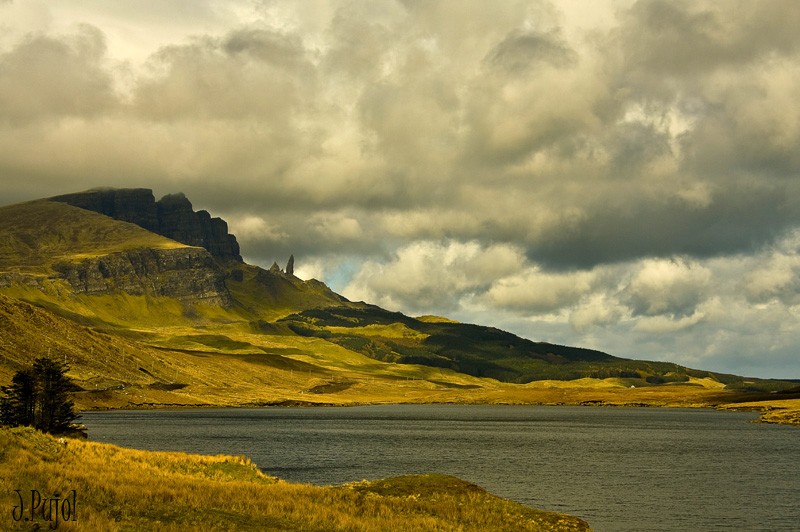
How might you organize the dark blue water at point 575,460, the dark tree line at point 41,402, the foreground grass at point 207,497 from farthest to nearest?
the dark tree line at point 41,402 < the dark blue water at point 575,460 < the foreground grass at point 207,497

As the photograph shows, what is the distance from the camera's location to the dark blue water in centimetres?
6462

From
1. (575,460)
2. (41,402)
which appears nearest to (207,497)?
(41,402)

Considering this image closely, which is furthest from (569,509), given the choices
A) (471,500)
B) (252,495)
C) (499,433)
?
(499,433)

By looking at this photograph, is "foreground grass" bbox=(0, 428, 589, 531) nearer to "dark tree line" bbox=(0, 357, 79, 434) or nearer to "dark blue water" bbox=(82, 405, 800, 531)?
"dark blue water" bbox=(82, 405, 800, 531)

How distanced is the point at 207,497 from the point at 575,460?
69520 millimetres

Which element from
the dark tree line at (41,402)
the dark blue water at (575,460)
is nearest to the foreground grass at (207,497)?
the dark blue water at (575,460)

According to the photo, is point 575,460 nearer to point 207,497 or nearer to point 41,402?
point 41,402

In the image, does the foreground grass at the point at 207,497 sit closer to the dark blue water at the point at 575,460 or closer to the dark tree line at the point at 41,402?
the dark blue water at the point at 575,460

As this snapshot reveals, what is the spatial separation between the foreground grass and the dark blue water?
11394 mm

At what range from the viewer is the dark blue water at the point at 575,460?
212ft

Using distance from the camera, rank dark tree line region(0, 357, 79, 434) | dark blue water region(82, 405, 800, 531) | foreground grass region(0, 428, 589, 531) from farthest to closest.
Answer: dark tree line region(0, 357, 79, 434)
dark blue water region(82, 405, 800, 531)
foreground grass region(0, 428, 589, 531)

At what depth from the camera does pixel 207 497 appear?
42.2 meters

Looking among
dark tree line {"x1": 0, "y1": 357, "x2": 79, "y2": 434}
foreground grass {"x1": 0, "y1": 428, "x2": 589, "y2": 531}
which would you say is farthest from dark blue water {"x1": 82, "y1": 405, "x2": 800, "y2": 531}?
dark tree line {"x1": 0, "y1": 357, "x2": 79, "y2": 434}

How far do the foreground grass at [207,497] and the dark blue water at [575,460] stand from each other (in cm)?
1139
